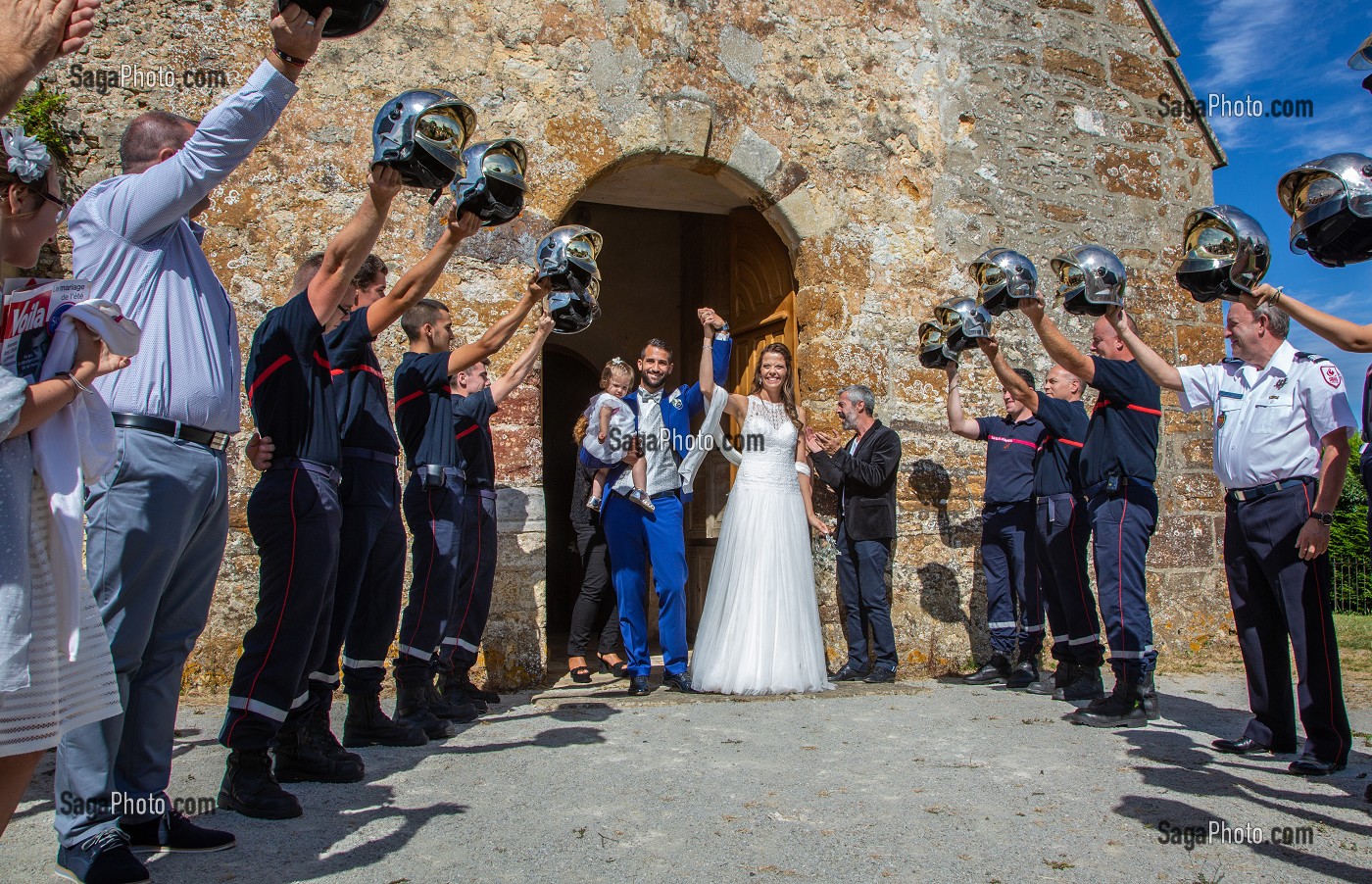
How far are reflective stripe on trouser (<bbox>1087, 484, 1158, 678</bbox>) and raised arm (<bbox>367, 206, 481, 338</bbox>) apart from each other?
11.1 feet

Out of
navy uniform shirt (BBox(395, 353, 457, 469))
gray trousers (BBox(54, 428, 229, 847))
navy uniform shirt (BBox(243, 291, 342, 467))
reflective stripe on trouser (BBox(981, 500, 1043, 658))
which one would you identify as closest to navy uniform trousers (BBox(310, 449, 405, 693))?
navy uniform shirt (BBox(243, 291, 342, 467))

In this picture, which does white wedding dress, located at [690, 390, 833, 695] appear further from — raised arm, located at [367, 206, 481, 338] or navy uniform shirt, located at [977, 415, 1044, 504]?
raised arm, located at [367, 206, 481, 338]

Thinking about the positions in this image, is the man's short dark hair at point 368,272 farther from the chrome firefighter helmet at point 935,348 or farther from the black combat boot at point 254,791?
the chrome firefighter helmet at point 935,348

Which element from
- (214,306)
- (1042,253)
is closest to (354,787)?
(214,306)

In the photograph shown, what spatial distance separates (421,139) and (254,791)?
2096 mm

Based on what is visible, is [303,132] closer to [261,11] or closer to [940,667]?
[261,11]

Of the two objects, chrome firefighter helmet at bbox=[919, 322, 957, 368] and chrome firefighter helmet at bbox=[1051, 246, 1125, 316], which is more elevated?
chrome firefighter helmet at bbox=[919, 322, 957, 368]

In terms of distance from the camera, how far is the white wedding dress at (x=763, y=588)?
5.78 meters

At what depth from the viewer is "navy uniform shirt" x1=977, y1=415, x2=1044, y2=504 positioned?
20.9 feet

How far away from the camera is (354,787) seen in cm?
354

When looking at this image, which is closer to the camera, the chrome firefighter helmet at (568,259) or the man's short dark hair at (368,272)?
the man's short dark hair at (368,272)

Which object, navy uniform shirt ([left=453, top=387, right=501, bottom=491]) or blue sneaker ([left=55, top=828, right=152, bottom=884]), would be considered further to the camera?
navy uniform shirt ([left=453, top=387, right=501, bottom=491])

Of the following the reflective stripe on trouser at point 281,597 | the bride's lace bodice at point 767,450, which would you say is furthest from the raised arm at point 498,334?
the bride's lace bodice at point 767,450

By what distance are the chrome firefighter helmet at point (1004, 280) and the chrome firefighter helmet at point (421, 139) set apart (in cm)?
255
